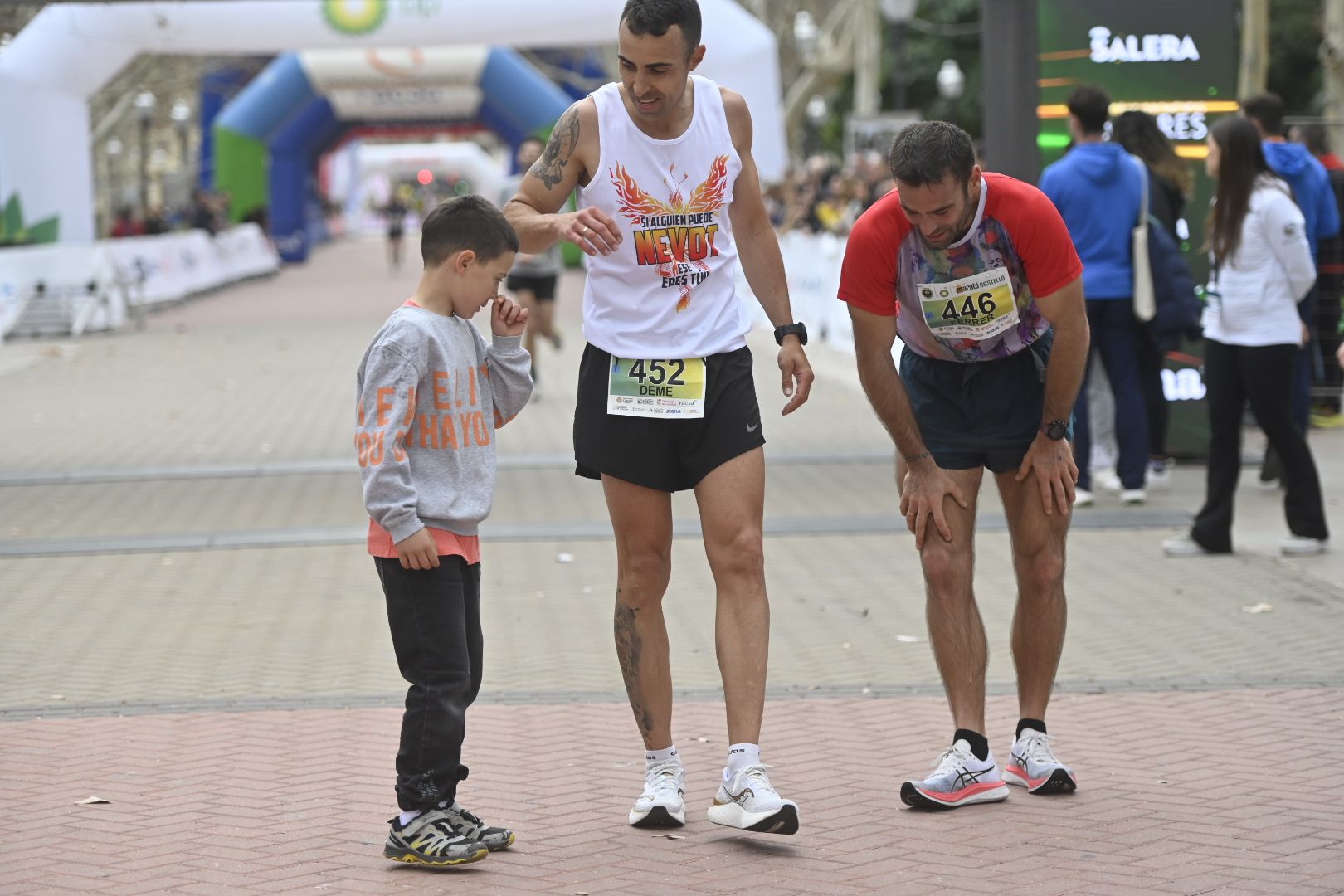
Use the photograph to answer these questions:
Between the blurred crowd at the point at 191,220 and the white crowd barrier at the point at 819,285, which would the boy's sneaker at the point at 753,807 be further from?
the blurred crowd at the point at 191,220

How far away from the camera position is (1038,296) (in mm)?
4477

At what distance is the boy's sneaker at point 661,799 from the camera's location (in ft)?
14.6

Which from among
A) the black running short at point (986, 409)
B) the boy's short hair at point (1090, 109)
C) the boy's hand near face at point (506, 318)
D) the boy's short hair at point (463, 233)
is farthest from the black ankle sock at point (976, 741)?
the boy's short hair at point (1090, 109)

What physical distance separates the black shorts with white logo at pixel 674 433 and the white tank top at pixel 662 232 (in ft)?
0.23

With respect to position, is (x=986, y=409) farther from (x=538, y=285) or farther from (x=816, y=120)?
(x=816, y=120)

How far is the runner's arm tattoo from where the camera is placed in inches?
175

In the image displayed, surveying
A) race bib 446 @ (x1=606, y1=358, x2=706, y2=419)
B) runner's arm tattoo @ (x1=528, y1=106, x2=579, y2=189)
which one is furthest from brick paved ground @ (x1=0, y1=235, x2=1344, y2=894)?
runner's arm tattoo @ (x1=528, y1=106, x2=579, y2=189)

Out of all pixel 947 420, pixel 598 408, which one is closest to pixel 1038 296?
pixel 947 420

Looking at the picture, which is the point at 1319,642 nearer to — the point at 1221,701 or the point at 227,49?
the point at 1221,701

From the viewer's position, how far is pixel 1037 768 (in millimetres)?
4738

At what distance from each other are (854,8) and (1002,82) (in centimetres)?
3029

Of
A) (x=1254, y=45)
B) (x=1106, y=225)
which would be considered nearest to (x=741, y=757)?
(x=1106, y=225)

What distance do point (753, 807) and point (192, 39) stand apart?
2000 cm

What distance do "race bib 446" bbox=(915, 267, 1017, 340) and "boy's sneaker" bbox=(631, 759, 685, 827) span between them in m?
1.30
